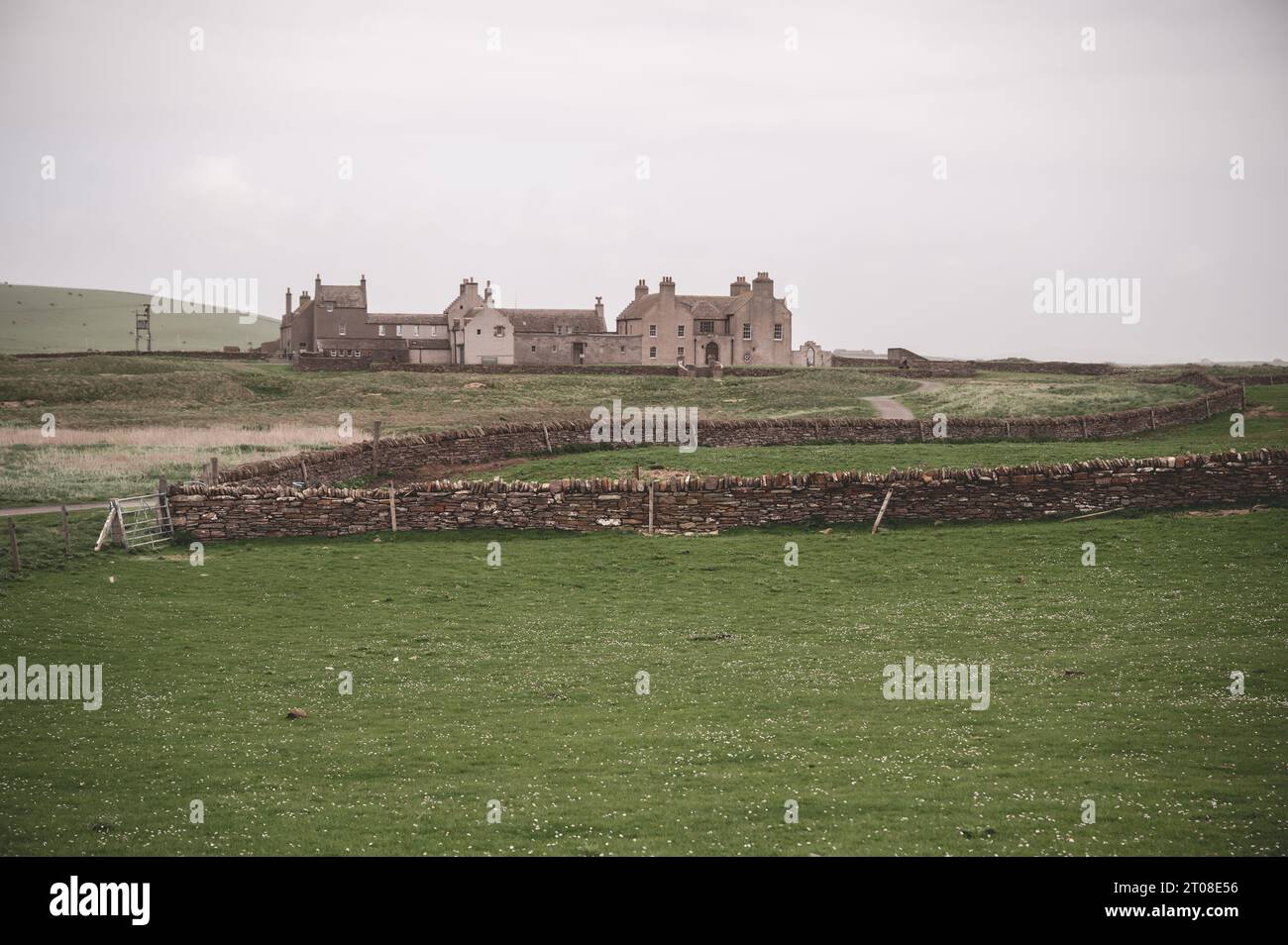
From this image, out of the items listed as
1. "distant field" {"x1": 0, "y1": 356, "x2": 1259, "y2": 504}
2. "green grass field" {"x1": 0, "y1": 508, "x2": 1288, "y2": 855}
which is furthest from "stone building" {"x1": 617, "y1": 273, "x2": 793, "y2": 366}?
"green grass field" {"x1": 0, "y1": 508, "x2": 1288, "y2": 855}

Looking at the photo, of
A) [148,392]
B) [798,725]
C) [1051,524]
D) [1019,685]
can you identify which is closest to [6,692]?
[798,725]

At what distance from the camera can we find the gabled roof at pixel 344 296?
116 m

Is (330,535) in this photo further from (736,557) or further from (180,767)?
(180,767)

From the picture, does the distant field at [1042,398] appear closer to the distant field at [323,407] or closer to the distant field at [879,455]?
the distant field at [323,407]

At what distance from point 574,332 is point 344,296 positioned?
83.4 ft

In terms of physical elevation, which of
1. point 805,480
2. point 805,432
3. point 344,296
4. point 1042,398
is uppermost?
point 344,296

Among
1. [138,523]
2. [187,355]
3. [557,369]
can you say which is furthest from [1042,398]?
[187,355]

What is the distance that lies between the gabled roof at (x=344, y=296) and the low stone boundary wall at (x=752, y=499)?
91431mm

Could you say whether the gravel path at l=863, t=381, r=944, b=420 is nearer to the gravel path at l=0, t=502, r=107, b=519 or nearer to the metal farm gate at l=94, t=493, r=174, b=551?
the metal farm gate at l=94, t=493, r=174, b=551

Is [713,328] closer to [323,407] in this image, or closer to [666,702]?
[323,407]

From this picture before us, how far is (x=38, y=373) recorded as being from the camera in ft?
259

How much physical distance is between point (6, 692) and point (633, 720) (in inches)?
375

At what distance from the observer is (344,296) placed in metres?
117

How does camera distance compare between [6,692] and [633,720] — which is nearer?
[633,720]
